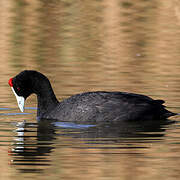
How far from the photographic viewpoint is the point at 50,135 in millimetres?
13312

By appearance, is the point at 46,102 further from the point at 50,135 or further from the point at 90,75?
the point at 90,75

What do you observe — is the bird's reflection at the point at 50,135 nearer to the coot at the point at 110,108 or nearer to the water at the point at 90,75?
the water at the point at 90,75

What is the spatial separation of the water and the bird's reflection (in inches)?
0.6

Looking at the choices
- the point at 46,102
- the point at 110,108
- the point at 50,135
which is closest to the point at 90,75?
the point at 46,102

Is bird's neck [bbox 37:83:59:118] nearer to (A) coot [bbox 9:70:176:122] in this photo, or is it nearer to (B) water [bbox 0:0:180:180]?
(B) water [bbox 0:0:180:180]

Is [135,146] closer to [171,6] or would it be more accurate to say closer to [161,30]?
[161,30]

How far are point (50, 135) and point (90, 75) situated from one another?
21.3ft

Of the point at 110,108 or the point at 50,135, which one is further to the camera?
the point at 110,108

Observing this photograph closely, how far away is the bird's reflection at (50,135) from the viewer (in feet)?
38.0

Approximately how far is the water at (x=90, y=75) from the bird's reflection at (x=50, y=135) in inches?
0.6

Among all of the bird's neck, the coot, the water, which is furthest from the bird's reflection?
the bird's neck

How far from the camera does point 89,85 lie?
18188mm

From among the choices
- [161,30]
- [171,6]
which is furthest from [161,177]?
[171,6]

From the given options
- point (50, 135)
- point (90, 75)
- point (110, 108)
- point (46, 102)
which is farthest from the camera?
point (90, 75)
